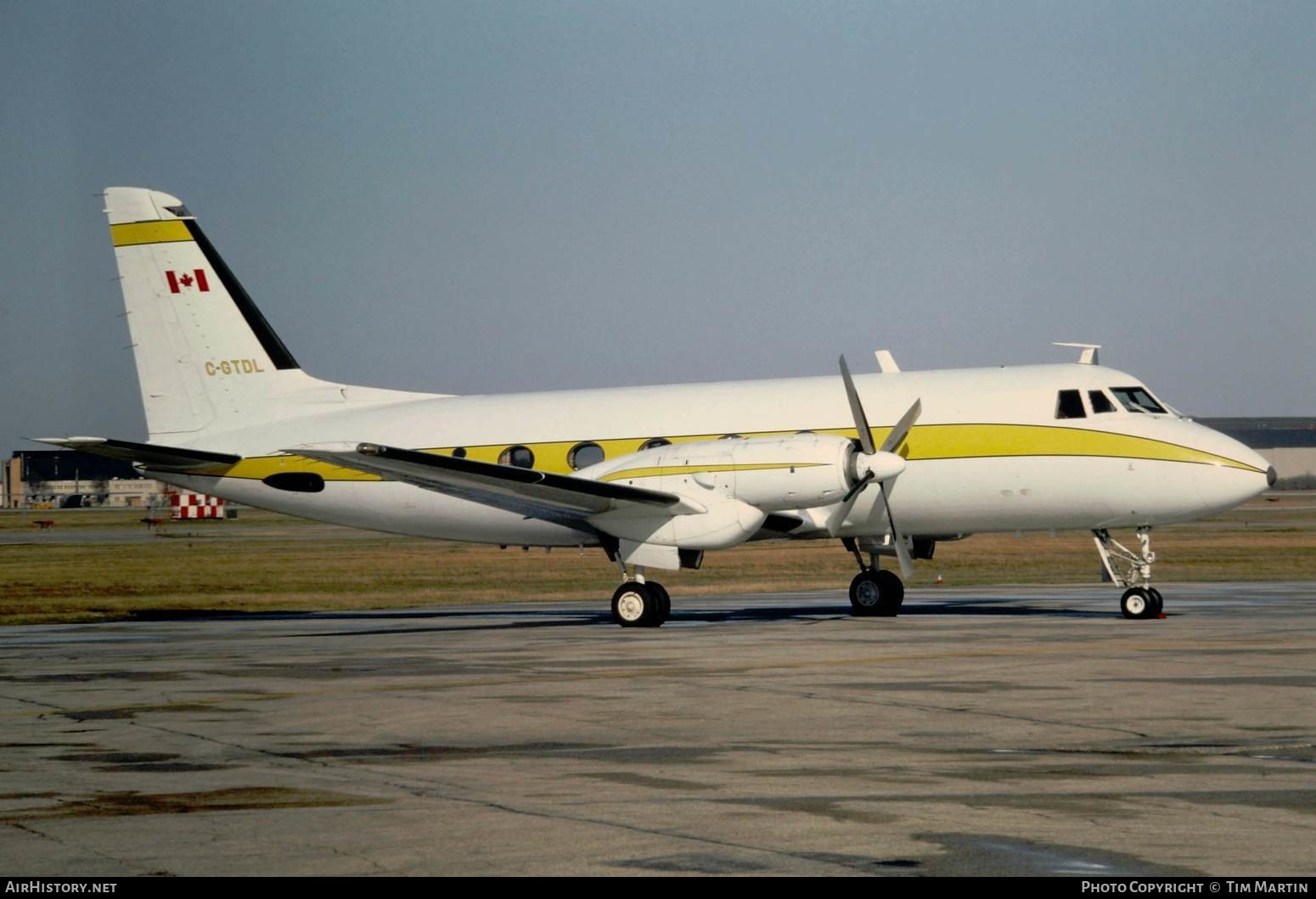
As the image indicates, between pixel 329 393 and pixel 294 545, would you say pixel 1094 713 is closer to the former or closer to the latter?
pixel 329 393

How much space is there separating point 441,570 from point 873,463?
29.6m

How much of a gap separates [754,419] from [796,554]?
3322cm

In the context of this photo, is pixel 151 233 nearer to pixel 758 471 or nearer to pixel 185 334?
pixel 185 334

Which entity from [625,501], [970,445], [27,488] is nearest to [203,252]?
[625,501]

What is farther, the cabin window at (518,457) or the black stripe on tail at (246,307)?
the black stripe on tail at (246,307)

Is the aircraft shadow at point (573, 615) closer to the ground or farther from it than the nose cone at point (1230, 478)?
closer to the ground

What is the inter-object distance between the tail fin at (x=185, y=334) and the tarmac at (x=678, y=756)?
8254mm

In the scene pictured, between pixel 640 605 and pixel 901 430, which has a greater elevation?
pixel 901 430

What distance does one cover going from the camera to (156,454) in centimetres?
2700

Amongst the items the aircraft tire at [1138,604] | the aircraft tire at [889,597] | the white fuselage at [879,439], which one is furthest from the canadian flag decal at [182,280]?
the aircraft tire at [1138,604]

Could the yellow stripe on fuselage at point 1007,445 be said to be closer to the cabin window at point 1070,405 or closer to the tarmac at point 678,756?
the cabin window at point 1070,405

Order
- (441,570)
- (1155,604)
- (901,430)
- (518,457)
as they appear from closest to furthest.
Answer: (1155,604), (901,430), (518,457), (441,570)

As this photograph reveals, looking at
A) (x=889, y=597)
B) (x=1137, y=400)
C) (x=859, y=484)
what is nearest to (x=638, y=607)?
(x=859, y=484)

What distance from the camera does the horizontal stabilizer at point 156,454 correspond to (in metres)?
24.8
